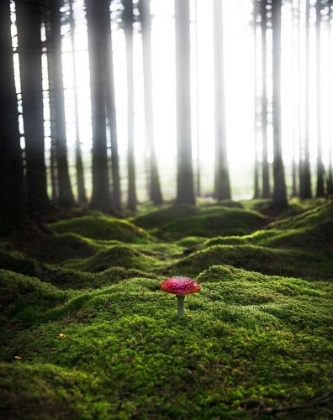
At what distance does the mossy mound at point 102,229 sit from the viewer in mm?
14406

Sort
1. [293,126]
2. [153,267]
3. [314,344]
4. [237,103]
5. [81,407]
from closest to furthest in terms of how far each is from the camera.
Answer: [81,407] → [314,344] → [153,267] → [293,126] → [237,103]

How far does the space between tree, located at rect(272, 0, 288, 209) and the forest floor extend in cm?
1434

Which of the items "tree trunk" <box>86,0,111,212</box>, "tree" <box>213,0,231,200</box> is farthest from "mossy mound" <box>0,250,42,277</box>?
"tree" <box>213,0,231,200</box>

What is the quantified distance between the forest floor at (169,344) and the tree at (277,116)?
47.1ft

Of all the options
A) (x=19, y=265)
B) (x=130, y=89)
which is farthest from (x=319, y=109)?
(x=19, y=265)

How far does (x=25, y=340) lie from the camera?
4996 mm

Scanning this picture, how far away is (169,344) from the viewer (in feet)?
15.2

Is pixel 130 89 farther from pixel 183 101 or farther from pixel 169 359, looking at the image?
pixel 169 359

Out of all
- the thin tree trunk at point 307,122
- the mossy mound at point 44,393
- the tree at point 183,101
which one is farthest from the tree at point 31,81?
the thin tree trunk at point 307,122

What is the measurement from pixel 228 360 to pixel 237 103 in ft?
151

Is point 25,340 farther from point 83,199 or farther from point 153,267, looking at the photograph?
point 83,199

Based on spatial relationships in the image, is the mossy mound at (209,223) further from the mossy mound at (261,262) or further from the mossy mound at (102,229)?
the mossy mound at (261,262)

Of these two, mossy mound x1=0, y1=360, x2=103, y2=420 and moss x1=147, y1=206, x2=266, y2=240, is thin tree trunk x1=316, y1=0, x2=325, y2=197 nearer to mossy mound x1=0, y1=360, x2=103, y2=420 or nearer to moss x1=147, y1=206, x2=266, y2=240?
moss x1=147, y1=206, x2=266, y2=240

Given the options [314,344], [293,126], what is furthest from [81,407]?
[293,126]
